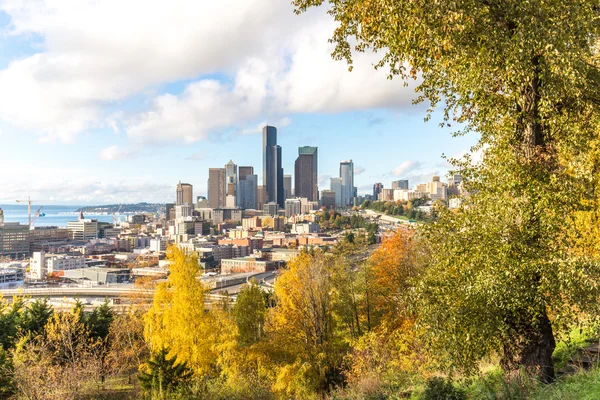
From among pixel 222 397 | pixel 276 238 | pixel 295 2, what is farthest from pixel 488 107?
pixel 276 238

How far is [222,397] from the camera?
8.86m

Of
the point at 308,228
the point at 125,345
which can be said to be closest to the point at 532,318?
the point at 125,345

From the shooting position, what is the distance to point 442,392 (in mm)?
5727

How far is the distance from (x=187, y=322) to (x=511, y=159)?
30.8 feet

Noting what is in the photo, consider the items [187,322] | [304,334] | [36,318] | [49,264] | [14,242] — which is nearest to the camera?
[187,322]

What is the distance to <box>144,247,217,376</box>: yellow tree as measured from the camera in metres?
11.7

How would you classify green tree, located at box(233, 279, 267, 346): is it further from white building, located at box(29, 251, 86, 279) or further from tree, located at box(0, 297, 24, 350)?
white building, located at box(29, 251, 86, 279)

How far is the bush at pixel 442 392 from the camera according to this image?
18.5 ft

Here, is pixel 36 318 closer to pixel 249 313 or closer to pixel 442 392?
pixel 249 313

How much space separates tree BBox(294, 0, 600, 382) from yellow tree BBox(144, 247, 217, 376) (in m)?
7.75

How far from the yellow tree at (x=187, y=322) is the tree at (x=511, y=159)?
305 inches

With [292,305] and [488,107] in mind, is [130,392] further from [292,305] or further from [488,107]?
[488,107]

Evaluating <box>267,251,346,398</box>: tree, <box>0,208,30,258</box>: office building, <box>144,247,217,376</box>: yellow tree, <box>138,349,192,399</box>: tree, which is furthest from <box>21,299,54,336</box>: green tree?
<box>0,208,30,258</box>: office building

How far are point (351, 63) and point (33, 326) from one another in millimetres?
19567
